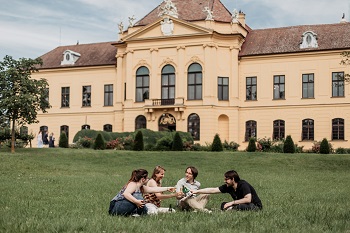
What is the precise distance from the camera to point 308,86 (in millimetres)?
48844

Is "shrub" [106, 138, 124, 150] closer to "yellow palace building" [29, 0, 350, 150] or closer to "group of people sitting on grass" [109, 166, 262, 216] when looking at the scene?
"yellow palace building" [29, 0, 350, 150]

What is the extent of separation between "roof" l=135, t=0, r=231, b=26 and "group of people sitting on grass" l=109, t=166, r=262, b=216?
38091mm

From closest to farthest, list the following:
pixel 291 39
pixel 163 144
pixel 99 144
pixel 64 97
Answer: pixel 99 144
pixel 163 144
pixel 291 39
pixel 64 97

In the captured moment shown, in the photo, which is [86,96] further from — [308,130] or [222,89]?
[308,130]

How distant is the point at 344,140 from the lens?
46.9 metres

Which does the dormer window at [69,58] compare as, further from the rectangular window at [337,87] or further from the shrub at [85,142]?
the rectangular window at [337,87]

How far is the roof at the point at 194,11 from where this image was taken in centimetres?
5097

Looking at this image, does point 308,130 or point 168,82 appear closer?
point 308,130

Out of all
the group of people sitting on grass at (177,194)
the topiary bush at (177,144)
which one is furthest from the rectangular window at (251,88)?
the group of people sitting on grass at (177,194)

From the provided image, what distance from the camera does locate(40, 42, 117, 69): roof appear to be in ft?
184

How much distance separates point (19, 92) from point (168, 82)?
686 inches

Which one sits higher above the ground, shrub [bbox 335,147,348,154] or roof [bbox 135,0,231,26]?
roof [bbox 135,0,231,26]

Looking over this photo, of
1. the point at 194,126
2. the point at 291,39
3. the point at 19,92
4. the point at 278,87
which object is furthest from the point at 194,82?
the point at 19,92

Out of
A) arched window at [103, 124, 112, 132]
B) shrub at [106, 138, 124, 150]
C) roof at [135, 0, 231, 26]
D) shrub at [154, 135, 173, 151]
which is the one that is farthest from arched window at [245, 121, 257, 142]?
arched window at [103, 124, 112, 132]
